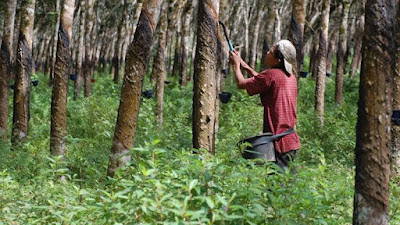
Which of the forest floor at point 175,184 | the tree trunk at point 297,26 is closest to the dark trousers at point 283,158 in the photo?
the forest floor at point 175,184

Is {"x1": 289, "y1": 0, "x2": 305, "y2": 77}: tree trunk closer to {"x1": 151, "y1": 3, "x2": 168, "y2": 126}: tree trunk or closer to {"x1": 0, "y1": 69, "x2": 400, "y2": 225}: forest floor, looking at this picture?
{"x1": 0, "y1": 69, "x2": 400, "y2": 225}: forest floor

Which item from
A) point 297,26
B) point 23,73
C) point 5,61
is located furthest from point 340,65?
point 5,61

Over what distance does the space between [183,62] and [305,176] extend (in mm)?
17051

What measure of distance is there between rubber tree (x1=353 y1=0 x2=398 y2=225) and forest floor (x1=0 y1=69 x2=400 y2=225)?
498 mm

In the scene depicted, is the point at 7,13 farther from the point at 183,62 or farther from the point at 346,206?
the point at 183,62

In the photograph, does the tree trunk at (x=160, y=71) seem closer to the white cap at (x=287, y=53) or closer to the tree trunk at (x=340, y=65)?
the tree trunk at (x=340, y=65)

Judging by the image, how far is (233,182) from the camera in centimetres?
466

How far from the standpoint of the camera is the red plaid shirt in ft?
17.5

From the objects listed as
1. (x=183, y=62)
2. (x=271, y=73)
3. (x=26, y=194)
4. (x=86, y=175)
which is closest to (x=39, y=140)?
(x=86, y=175)

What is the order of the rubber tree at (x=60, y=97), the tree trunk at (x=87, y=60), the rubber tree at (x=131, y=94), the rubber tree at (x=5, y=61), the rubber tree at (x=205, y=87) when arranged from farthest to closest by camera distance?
the tree trunk at (x=87, y=60)
the rubber tree at (x=5, y=61)
the rubber tree at (x=60, y=97)
the rubber tree at (x=131, y=94)
the rubber tree at (x=205, y=87)

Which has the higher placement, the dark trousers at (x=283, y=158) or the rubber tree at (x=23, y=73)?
the rubber tree at (x=23, y=73)

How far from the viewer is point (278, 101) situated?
17.5 ft

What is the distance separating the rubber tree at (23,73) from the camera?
10.2m

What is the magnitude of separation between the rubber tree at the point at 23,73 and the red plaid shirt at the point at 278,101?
6.16 meters
